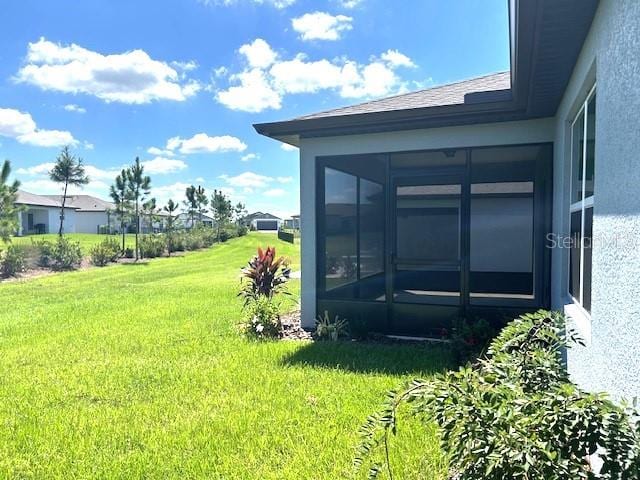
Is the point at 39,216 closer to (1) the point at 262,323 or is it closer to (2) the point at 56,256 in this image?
(2) the point at 56,256

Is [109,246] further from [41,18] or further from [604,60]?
[604,60]

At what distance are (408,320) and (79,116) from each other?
1338 inches

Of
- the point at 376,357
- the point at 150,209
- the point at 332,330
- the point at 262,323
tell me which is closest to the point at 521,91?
the point at 376,357

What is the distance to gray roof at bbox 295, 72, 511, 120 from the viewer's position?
580cm

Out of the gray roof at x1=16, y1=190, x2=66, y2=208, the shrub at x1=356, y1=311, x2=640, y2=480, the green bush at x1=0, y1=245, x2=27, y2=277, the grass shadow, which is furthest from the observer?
the gray roof at x1=16, y1=190, x2=66, y2=208

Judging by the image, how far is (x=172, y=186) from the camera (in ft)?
151

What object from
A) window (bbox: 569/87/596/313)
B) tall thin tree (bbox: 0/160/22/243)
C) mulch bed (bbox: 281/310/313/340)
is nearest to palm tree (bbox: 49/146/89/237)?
tall thin tree (bbox: 0/160/22/243)

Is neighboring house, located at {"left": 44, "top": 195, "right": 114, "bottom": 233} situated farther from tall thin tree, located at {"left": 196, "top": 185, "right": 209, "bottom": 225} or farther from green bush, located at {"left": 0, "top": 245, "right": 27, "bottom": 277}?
green bush, located at {"left": 0, "top": 245, "right": 27, "bottom": 277}

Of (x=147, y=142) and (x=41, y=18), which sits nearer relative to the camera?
(x=41, y=18)

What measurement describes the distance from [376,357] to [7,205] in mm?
16936

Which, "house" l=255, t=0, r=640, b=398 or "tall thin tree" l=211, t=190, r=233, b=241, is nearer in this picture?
"house" l=255, t=0, r=640, b=398

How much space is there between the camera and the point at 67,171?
23.8 meters

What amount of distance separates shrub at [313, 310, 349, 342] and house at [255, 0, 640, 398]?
0.22 meters

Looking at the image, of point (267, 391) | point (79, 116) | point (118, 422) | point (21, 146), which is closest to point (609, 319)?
point (267, 391)
